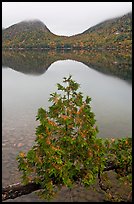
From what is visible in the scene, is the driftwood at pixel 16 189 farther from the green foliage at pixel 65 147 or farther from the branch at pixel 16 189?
the green foliage at pixel 65 147

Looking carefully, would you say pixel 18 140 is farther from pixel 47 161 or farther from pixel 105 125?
pixel 47 161

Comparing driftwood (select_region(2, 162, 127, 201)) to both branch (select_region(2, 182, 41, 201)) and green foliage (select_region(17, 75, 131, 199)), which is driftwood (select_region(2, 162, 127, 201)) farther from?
green foliage (select_region(17, 75, 131, 199))

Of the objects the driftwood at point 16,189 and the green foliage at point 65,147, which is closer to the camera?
the green foliage at point 65,147

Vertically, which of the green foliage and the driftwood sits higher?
the green foliage

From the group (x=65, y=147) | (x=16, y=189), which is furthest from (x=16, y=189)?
(x=65, y=147)

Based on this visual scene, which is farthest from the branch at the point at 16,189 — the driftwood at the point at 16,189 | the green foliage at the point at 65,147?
the green foliage at the point at 65,147

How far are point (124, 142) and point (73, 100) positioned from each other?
5.10 m

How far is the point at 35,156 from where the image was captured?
14375 millimetres

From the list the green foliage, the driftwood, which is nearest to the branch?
the driftwood

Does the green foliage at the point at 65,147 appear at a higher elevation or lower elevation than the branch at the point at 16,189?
higher

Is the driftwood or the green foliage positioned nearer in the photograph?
the green foliage

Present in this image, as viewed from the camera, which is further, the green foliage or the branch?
the branch

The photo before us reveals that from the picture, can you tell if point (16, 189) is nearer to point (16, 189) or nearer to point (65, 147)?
point (16, 189)

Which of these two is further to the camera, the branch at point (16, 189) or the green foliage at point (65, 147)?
the branch at point (16, 189)
